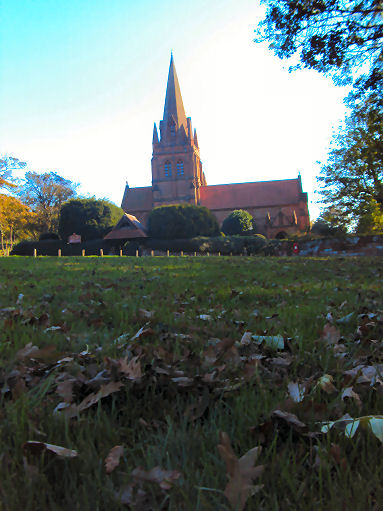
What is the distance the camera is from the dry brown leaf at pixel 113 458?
3.73 feet

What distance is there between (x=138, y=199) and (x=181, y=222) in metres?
26.3

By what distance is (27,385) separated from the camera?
1811mm

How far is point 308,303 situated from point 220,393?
109 inches

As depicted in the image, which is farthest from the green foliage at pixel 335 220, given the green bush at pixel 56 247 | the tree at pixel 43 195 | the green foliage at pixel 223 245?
the tree at pixel 43 195

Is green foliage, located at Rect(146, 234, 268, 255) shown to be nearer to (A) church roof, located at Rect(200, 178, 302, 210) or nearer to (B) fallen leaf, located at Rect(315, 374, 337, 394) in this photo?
(A) church roof, located at Rect(200, 178, 302, 210)

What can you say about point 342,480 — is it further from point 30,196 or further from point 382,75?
point 30,196

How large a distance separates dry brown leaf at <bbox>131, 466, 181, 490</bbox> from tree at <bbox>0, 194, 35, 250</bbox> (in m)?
42.1

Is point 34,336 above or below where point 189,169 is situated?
below

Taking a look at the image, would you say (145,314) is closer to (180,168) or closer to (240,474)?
(240,474)

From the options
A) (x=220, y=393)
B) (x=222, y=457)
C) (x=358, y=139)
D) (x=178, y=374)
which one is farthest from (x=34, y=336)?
(x=358, y=139)

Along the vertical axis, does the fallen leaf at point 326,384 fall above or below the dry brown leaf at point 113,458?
above

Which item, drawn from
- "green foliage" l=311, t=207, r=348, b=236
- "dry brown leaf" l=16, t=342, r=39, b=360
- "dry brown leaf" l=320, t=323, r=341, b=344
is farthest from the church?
"dry brown leaf" l=16, t=342, r=39, b=360

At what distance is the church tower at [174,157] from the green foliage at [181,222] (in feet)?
61.9

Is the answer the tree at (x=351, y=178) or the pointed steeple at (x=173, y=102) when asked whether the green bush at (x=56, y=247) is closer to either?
the tree at (x=351, y=178)
